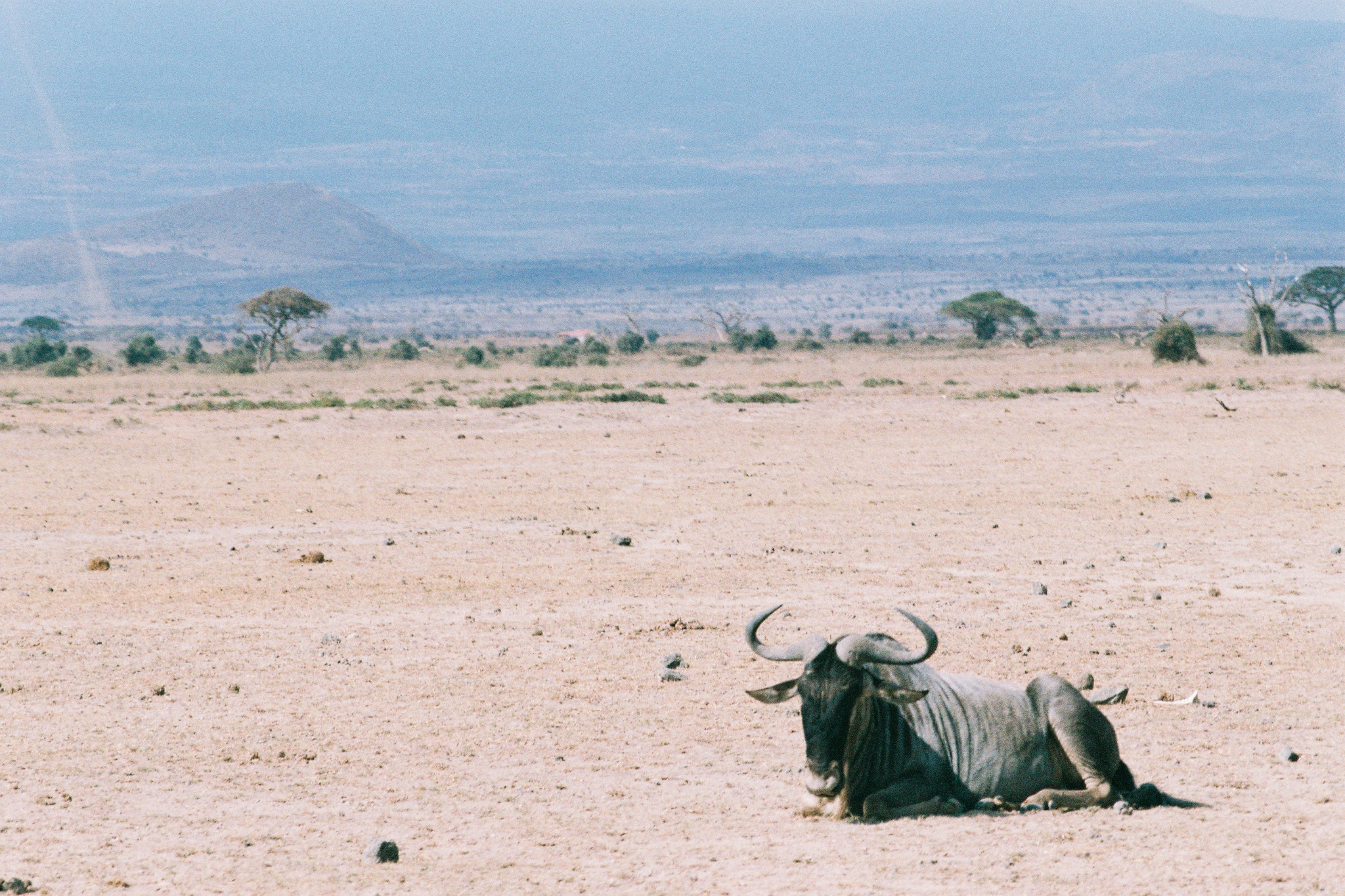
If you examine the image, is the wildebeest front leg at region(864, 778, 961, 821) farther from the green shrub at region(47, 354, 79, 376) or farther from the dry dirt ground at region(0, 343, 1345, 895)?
the green shrub at region(47, 354, 79, 376)

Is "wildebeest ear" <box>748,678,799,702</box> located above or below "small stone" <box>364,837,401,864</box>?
above

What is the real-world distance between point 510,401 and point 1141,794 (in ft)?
81.3

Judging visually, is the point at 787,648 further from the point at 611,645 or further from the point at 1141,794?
the point at 611,645

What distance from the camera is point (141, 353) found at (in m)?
58.5

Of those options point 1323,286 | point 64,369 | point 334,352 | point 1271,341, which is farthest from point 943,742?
point 1323,286

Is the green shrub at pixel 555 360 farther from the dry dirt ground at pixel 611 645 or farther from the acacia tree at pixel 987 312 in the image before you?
the dry dirt ground at pixel 611 645

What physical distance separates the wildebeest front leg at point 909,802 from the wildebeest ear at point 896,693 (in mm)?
435

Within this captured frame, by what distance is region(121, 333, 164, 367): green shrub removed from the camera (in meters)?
57.9

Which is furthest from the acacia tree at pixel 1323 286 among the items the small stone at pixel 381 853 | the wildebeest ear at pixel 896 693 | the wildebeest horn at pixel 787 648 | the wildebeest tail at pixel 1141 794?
the small stone at pixel 381 853

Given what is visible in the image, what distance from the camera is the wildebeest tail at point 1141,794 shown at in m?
8.01

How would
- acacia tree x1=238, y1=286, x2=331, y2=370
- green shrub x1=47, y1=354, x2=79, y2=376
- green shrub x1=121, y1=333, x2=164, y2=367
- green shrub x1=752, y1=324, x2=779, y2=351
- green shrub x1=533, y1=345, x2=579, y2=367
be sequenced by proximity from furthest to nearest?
green shrub x1=752, y1=324, x2=779, y2=351
acacia tree x1=238, y1=286, x2=331, y2=370
green shrub x1=121, y1=333, x2=164, y2=367
green shrub x1=533, y1=345, x2=579, y2=367
green shrub x1=47, y1=354, x2=79, y2=376

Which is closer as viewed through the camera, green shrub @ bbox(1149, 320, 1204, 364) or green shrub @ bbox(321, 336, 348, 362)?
green shrub @ bbox(1149, 320, 1204, 364)

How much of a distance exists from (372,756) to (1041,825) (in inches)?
134

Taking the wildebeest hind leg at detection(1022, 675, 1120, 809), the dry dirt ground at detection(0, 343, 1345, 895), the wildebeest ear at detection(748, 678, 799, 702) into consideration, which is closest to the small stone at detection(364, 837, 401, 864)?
the dry dirt ground at detection(0, 343, 1345, 895)
